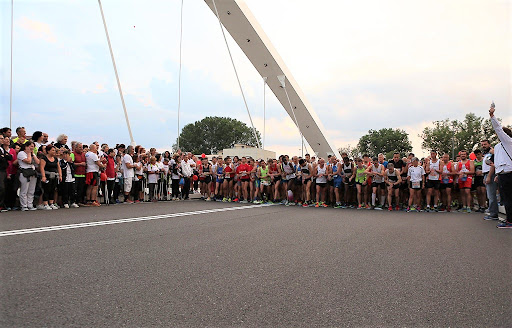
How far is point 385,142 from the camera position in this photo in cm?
10200

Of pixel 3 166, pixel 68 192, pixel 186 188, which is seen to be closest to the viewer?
pixel 3 166

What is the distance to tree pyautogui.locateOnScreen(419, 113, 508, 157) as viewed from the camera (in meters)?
62.0

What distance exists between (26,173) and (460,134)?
6652 centimetres

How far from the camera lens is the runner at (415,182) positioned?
44.2ft

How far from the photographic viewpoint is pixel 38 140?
11.9 meters

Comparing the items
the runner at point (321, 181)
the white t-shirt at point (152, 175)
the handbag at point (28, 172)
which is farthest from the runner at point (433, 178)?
the handbag at point (28, 172)

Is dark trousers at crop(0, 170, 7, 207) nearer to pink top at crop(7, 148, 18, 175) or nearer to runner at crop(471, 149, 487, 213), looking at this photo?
pink top at crop(7, 148, 18, 175)

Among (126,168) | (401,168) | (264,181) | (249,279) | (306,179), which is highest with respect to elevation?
(401,168)

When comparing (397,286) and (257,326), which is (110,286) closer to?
(257,326)

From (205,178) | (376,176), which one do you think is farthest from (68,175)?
(376,176)

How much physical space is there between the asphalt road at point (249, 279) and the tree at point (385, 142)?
326 ft

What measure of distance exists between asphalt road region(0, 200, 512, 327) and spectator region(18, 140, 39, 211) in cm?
364

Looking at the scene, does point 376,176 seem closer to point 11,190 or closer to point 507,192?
point 507,192

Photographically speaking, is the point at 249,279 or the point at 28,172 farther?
the point at 28,172
